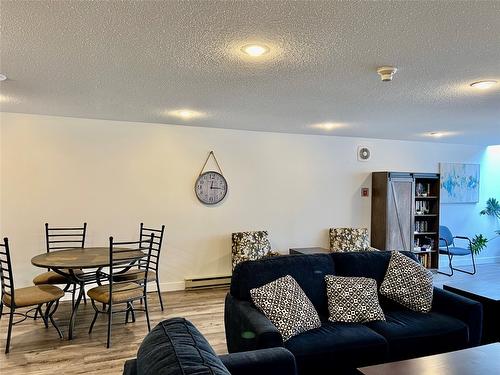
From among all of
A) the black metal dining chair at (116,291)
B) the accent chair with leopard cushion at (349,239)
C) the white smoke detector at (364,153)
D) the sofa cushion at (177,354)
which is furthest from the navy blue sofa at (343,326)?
the white smoke detector at (364,153)

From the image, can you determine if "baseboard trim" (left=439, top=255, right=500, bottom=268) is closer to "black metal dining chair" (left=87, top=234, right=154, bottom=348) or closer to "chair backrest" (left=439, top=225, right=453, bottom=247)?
"chair backrest" (left=439, top=225, right=453, bottom=247)

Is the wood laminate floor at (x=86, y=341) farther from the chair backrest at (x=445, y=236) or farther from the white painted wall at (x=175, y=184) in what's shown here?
the chair backrest at (x=445, y=236)

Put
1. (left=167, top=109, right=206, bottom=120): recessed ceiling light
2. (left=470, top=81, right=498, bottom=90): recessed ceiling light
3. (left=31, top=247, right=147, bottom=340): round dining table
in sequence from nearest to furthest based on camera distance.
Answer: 1. (left=470, top=81, right=498, bottom=90): recessed ceiling light
2. (left=31, top=247, right=147, bottom=340): round dining table
3. (left=167, top=109, right=206, bottom=120): recessed ceiling light

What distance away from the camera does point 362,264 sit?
10.1 ft

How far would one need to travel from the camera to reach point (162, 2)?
1.76 meters

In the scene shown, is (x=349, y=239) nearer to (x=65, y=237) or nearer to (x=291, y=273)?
(x=291, y=273)

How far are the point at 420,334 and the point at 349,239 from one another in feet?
10.4

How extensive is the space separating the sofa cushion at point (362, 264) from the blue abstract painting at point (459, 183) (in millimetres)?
4304

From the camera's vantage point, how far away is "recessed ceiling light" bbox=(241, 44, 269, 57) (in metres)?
2.27

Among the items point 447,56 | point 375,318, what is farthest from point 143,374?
point 447,56

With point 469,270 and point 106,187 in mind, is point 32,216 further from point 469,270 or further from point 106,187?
point 469,270

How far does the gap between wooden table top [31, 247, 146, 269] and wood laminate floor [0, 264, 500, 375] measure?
688 mm

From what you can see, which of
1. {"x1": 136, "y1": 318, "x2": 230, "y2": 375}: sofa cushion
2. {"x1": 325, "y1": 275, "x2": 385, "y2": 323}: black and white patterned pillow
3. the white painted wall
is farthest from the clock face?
{"x1": 136, "y1": 318, "x2": 230, "y2": 375}: sofa cushion

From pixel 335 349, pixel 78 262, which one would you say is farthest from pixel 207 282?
pixel 335 349
